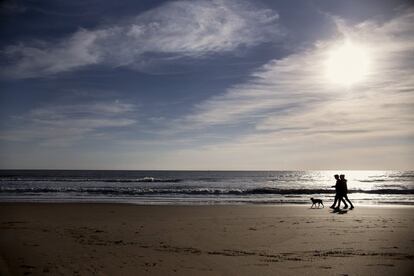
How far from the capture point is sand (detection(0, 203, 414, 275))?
213 inches

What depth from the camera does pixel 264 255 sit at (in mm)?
6309

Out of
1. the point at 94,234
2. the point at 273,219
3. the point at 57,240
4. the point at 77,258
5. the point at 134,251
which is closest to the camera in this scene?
the point at 77,258

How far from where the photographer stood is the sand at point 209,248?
5413 mm

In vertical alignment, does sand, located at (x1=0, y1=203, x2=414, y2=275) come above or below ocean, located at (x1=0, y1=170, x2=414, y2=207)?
above

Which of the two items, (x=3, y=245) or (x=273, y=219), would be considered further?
(x=273, y=219)

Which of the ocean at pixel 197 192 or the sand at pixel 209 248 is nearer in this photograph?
the sand at pixel 209 248

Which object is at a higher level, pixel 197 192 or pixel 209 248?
pixel 209 248

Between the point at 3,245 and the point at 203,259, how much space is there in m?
4.16

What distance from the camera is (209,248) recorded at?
6918 mm

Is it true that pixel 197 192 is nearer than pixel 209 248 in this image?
No

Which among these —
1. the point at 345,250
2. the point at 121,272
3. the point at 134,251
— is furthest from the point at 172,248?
the point at 345,250

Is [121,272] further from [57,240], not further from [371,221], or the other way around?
[371,221]

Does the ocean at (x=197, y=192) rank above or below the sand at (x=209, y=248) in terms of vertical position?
below

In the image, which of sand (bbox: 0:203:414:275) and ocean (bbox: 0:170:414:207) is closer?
sand (bbox: 0:203:414:275)
